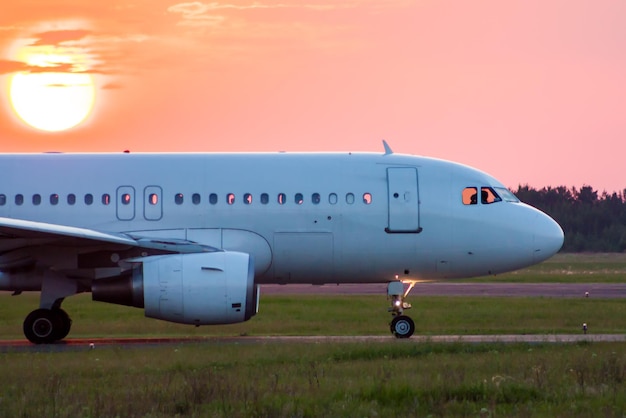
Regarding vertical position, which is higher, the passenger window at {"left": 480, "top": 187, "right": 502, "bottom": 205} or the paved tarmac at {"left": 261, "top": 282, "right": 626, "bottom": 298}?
the passenger window at {"left": 480, "top": 187, "right": 502, "bottom": 205}

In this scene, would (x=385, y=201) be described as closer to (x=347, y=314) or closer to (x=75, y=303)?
(x=347, y=314)

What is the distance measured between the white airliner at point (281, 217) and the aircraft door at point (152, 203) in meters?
0.02

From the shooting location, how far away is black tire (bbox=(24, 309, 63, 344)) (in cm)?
2398

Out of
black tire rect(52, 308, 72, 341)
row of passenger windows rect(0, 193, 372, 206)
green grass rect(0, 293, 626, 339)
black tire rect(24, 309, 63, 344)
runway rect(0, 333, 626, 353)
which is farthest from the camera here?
green grass rect(0, 293, 626, 339)

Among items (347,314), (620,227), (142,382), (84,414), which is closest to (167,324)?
(347,314)

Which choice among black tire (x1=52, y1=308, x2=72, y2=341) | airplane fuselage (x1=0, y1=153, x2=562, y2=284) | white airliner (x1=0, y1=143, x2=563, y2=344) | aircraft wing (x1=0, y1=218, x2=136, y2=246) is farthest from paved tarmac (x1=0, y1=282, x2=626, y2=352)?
aircraft wing (x1=0, y1=218, x2=136, y2=246)

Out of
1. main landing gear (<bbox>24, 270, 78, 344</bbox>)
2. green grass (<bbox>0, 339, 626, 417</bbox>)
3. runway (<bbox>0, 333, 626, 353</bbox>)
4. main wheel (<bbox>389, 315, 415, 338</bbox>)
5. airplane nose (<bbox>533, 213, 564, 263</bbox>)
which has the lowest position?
green grass (<bbox>0, 339, 626, 417</bbox>)

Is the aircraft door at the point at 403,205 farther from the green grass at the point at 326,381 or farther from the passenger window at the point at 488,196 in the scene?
the green grass at the point at 326,381

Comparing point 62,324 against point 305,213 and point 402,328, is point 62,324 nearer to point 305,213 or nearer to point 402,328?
point 305,213

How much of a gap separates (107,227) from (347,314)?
441 inches

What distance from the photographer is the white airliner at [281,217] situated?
955 inches

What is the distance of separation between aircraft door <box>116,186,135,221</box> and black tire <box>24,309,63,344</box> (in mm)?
2429

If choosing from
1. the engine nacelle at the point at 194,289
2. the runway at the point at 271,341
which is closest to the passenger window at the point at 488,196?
the runway at the point at 271,341

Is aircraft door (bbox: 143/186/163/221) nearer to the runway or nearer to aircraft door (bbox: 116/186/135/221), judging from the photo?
aircraft door (bbox: 116/186/135/221)
